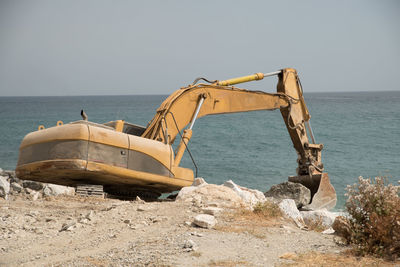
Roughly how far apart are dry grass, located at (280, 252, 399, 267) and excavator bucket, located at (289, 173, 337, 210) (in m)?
6.53

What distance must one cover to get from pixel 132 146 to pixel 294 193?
5.16 metres

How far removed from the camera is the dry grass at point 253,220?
6719mm

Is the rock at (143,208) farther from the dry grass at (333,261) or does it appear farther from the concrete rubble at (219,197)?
the dry grass at (333,261)

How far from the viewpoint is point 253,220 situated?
24.2 ft

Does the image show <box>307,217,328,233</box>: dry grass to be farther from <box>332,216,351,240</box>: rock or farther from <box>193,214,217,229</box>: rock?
<box>193,214,217,229</box>: rock

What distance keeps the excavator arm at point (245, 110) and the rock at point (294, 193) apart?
23cm

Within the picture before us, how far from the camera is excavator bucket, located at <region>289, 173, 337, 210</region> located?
12.3 meters

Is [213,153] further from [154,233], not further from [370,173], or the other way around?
[154,233]

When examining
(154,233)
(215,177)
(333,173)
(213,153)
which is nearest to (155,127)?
(154,233)

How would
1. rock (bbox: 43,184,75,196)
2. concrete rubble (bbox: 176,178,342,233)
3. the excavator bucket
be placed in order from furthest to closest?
the excavator bucket
rock (bbox: 43,184,75,196)
concrete rubble (bbox: 176,178,342,233)

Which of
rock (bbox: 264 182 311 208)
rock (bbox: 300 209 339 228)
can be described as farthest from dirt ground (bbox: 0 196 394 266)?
rock (bbox: 264 182 311 208)

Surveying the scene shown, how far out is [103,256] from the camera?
5.70 m

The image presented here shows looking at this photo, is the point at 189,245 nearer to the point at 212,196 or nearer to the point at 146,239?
the point at 146,239

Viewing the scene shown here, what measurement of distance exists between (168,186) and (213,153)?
1936cm
